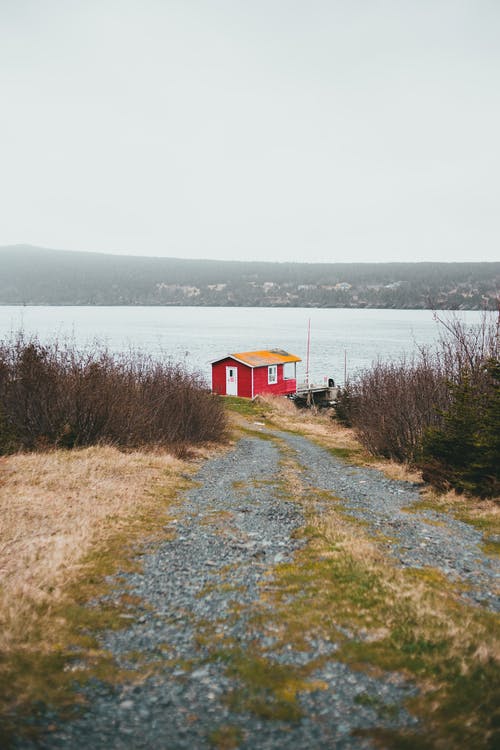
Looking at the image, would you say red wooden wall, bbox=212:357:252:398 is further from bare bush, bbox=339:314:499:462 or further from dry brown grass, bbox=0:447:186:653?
dry brown grass, bbox=0:447:186:653

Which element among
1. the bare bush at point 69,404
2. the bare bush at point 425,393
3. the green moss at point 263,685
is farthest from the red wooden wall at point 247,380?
the green moss at point 263,685

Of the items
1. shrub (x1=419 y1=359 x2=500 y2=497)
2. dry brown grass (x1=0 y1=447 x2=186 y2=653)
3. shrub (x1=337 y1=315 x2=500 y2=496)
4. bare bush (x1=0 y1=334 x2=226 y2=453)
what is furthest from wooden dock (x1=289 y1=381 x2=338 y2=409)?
shrub (x1=419 y1=359 x2=500 y2=497)

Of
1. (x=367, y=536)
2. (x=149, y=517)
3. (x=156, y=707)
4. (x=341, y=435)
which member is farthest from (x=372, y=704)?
(x=341, y=435)

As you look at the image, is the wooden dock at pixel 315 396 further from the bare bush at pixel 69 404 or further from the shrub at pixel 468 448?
the shrub at pixel 468 448

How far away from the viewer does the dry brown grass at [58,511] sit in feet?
21.9

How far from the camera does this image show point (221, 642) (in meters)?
5.70

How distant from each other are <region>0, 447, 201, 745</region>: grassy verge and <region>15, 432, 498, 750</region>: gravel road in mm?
301

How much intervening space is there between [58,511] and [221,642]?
6096 mm

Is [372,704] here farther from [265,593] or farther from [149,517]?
[149,517]

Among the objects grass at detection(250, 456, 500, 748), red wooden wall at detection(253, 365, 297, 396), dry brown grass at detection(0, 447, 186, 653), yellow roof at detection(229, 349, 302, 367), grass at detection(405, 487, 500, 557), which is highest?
yellow roof at detection(229, 349, 302, 367)

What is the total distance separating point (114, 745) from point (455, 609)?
167 inches

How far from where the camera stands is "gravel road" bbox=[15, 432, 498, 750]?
4199mm

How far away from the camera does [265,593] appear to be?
6.96m

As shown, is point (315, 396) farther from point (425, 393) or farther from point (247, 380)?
point (425, 393)
